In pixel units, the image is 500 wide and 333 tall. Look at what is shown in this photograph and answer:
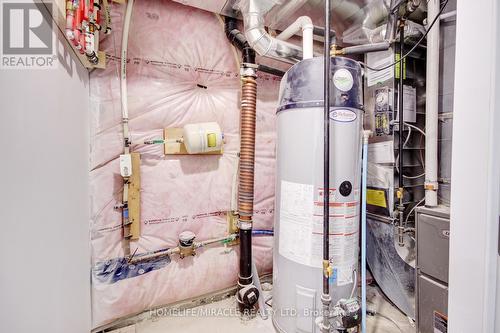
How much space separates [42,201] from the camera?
0.85 metres

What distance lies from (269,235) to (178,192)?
2.97 ft

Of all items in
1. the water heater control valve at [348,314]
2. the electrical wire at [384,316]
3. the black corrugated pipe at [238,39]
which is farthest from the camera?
the black corrugated pipe at [238,39]

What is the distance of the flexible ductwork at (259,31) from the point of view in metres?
1.51

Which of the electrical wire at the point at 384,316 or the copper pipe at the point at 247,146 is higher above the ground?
the copper pipe at the point at 247,146

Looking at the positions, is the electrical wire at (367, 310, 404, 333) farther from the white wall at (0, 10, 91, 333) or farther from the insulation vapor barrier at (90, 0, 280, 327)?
the white wall at (0, 10, 91, 333)

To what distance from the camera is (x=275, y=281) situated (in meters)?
1.50

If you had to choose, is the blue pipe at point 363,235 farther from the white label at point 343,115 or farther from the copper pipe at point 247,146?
the copper pipe at point 247,146

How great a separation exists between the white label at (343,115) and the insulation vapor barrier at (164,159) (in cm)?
87

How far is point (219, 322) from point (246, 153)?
1.25 metres

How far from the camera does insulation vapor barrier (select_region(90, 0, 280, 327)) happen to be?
1.47 meters

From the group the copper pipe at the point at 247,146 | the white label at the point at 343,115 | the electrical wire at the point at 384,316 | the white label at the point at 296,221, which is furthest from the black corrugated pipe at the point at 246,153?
the electrical wire at the point at 384,316

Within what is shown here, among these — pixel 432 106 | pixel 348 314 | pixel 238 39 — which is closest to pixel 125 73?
pixel 238 39

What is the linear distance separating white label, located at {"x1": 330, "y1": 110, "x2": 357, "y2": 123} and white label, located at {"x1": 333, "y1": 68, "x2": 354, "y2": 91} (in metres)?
0.13

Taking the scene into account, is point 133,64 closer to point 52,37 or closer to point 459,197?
point 52,37
